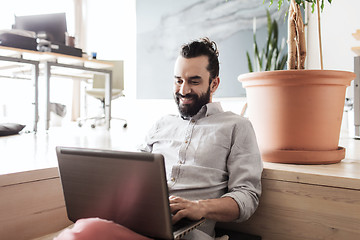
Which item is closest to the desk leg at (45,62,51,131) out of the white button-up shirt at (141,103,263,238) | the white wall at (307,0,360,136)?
the white button-up shirt at (141,103,263,238)

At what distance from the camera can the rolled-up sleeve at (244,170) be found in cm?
99

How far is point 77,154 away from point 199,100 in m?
0.46

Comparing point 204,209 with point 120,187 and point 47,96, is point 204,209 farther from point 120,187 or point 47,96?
point 47,96

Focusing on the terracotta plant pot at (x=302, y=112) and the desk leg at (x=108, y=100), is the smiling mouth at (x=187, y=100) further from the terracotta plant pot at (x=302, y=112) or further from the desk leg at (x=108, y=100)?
the desk leg at (x=108, y=100)

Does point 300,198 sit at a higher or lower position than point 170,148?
lower

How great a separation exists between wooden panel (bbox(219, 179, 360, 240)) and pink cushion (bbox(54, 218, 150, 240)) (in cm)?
57

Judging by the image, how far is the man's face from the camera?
1107 mm

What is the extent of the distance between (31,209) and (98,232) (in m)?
0.49

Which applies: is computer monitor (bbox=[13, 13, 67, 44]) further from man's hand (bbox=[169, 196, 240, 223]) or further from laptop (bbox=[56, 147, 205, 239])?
man's hand (bbox=[169, 196, 240, 223])

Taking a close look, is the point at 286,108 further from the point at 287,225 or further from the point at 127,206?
the point at 127,206

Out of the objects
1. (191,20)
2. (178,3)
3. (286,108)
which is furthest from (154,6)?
(286,108)

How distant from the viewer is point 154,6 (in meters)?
5.01

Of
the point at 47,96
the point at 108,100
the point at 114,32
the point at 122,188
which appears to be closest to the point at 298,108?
the point at 122,188

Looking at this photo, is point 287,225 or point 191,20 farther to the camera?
point 191,20
